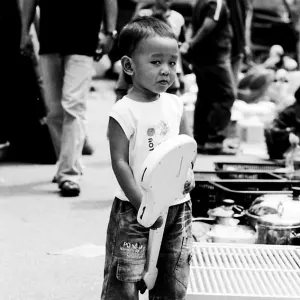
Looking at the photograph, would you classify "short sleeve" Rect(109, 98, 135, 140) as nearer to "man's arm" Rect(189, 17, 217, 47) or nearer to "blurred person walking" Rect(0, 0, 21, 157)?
"blurred person walking" Rect(0, 0, 21, 157)

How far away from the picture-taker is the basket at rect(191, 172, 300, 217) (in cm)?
471

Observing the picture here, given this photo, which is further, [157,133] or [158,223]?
[157,133]

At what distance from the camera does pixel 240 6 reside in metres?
9.44

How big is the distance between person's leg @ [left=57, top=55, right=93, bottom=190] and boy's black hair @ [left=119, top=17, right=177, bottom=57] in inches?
118


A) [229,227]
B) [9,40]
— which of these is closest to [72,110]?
[9,40]

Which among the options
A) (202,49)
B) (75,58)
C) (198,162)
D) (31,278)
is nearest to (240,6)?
(202,49)

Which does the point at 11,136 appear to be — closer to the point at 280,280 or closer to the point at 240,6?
the point at 240,6

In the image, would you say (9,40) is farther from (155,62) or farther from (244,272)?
(155,62)

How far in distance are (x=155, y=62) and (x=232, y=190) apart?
2.11 meters

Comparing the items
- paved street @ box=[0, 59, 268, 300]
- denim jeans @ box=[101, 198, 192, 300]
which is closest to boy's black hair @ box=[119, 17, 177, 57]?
denim jeans @ box=[101, 198, 192, 300]

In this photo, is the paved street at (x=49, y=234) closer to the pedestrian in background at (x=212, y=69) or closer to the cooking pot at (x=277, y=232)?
the cooking pot at (x=277, y=232)

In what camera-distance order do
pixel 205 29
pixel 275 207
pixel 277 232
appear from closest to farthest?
pixel 277 232, pixel 275 207, pixel 205 29

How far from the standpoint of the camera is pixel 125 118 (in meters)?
2.74

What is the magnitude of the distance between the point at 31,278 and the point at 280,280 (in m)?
1.22
